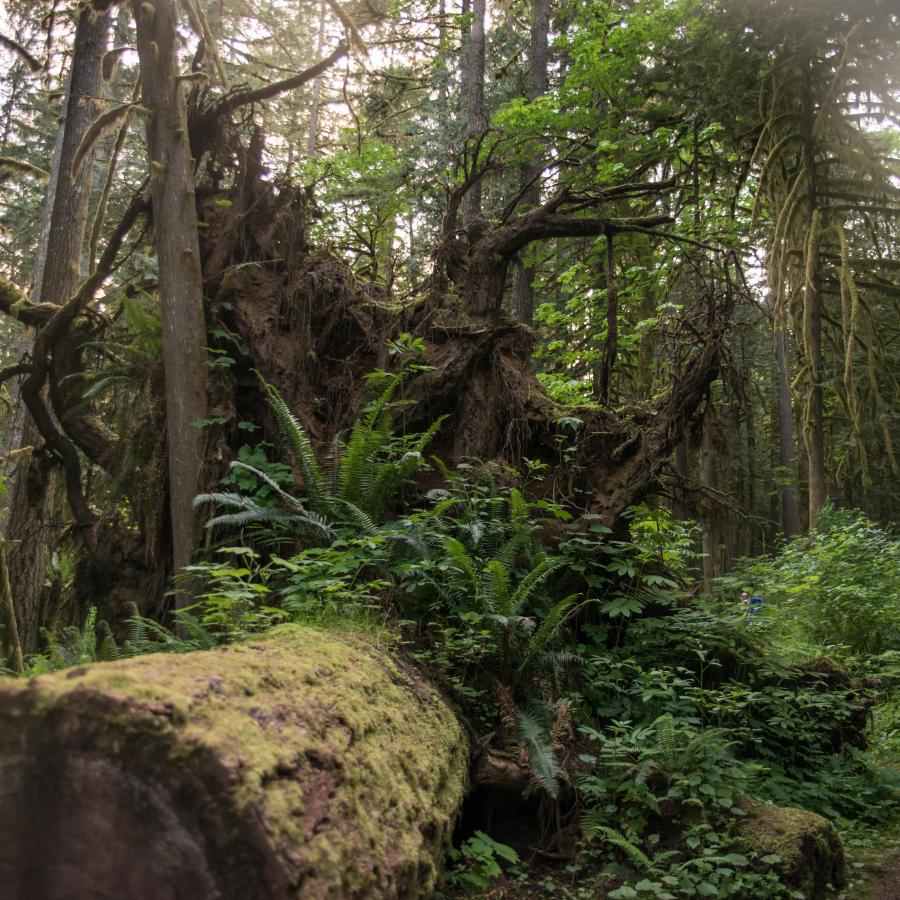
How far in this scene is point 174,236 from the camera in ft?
21.2

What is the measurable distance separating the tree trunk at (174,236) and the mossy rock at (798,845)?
187 inches

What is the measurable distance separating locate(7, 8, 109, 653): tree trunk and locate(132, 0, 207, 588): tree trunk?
3.80 ft

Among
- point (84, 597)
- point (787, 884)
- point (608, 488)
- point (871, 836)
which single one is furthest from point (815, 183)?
point (84, 597)

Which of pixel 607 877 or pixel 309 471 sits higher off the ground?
pixel 309 471

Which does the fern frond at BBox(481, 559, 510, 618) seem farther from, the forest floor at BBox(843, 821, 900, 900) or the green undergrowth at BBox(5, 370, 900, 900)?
the forest floor at BBox(843, 821, 900, 900)

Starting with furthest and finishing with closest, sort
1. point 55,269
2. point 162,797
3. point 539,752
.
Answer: point 55,269
point 539,752
point 162,797

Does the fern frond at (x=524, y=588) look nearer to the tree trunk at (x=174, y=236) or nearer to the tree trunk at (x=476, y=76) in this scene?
the tree trunk at (x=174, y=236)

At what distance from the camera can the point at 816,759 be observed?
192 inches

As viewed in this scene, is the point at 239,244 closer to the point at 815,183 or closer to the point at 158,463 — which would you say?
the point at 158,463

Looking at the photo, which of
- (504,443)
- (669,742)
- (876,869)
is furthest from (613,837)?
(504,443)

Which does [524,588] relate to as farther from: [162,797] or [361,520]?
[162,797]

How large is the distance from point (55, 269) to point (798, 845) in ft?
33.3

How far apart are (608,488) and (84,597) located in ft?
16.0

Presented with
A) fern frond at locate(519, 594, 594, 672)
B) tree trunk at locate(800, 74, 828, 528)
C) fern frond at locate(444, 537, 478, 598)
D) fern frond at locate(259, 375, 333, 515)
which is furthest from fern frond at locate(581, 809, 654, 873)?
tree trunk at locate(800, 74, 828, 528)
